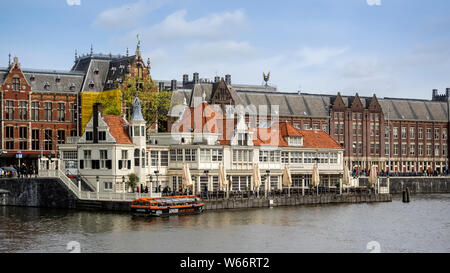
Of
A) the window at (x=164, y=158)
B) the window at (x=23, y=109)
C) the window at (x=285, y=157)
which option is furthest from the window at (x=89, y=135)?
the window at (x=23, y=109)

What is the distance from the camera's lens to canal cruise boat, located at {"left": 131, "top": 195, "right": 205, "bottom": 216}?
240ft

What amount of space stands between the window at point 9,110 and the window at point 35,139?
4.09 metres

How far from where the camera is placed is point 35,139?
394 ft

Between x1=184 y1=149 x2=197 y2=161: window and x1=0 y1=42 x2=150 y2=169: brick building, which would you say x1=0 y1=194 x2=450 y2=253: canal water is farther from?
x1=0 y1=42 x2=150 y2=169: brick building

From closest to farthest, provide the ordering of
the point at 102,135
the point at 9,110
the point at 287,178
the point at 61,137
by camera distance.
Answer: the point at 102,135 → the point at 287,178 → the point at 9,110 → the point at 61,137

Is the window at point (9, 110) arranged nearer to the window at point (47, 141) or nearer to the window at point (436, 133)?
the window at point (47, 141)

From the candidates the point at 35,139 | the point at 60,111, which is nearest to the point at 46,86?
the point at 60,111

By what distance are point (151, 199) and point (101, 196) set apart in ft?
29.3

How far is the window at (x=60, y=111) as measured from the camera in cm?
12281

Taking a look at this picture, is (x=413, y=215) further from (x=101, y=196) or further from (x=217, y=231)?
(x=101, y=196)

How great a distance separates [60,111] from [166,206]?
178 feet

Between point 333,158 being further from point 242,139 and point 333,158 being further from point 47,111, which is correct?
point 47,111

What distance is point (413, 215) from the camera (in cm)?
8050
